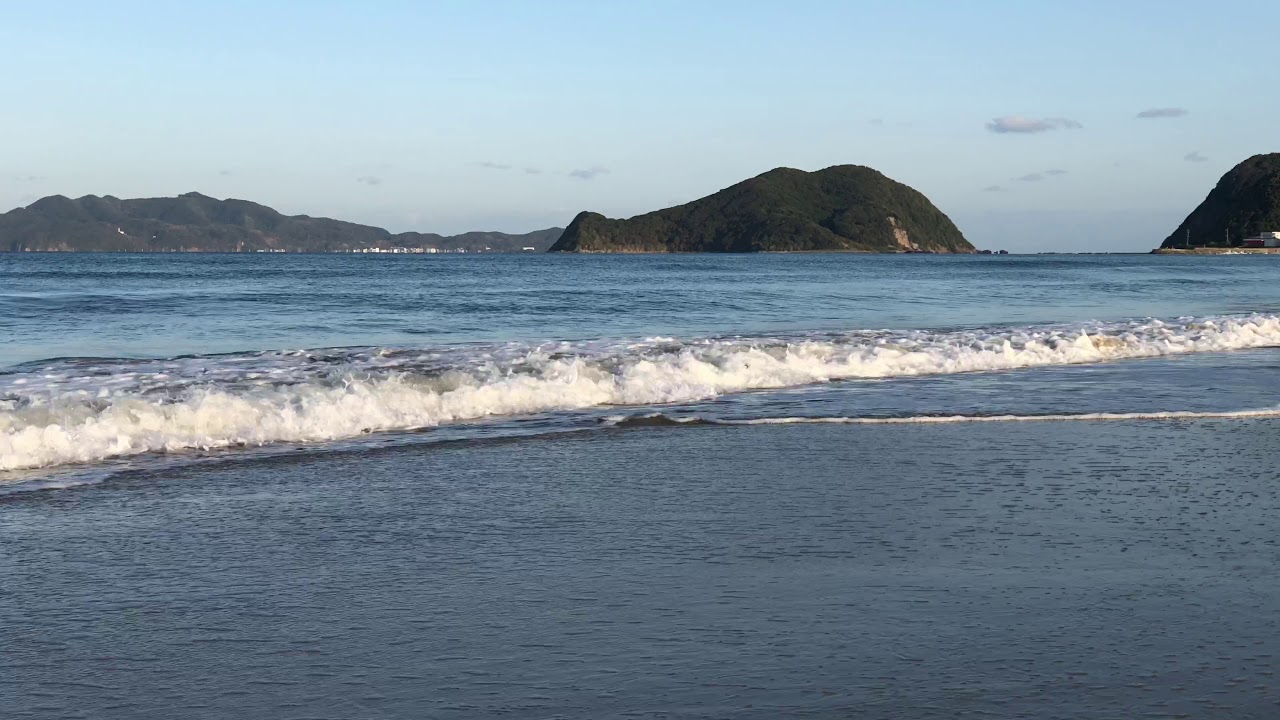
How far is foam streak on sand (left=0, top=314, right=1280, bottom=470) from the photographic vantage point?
360 inches

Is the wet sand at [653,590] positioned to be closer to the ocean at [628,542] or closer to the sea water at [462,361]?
the ocean at [628,542]

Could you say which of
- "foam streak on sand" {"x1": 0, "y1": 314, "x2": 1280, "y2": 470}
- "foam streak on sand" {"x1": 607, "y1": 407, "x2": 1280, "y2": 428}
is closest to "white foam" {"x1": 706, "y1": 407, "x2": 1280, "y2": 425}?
"foam streak on sand" {"x1": 607, "y1": 407, "x2": 1280, "y2": 428}

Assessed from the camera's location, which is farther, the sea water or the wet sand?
the sea water

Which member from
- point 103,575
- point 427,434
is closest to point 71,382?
point 427,434

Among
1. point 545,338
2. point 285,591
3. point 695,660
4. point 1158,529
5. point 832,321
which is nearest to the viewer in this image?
point 695,660

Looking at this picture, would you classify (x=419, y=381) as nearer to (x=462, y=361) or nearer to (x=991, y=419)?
(x=462, y=361)

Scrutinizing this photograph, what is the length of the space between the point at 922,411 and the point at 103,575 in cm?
748

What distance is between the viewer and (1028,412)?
10633mm

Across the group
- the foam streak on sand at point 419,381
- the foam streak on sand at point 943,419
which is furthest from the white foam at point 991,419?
the foam streak on sand at point 419,381

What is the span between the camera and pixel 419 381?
1191 centimetres

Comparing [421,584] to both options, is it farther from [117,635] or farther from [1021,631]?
[1021,631]

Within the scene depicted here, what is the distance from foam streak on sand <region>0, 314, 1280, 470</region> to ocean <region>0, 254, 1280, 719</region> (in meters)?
0.05

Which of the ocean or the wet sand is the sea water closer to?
the ocean

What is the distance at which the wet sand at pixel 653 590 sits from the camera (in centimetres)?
369
